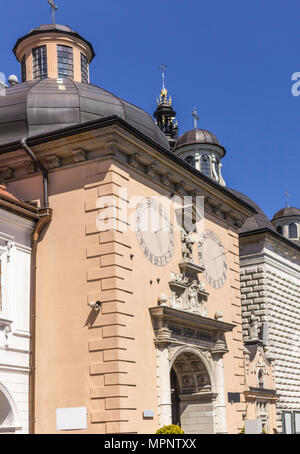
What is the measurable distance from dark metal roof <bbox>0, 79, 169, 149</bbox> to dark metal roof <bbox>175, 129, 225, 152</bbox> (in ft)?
54.6

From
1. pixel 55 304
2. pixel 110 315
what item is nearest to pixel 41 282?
pixel 55 304

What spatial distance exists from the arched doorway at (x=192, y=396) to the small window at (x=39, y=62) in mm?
11837

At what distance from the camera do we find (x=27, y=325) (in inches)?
800

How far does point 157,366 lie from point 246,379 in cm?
846

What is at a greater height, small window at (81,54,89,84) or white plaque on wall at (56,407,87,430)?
small window at (81,54,89,84)

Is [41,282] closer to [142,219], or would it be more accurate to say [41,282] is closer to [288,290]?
[142,219]

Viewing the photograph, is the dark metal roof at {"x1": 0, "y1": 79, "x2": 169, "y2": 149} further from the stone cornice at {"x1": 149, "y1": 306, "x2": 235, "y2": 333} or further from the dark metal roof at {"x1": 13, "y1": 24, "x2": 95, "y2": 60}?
the stone cornice at {"x1": 149, "y1": 306, "x2": 235, "y2": 333}

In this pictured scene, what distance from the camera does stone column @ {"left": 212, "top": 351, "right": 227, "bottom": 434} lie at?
23781mm

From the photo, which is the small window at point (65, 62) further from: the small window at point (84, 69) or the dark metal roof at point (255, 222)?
the dark metal roof at point (255, 222)

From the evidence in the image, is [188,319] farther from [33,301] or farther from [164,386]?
[33,301]

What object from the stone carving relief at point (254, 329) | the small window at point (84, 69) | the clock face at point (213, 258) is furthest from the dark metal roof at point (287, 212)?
the small window at point (84, 69)

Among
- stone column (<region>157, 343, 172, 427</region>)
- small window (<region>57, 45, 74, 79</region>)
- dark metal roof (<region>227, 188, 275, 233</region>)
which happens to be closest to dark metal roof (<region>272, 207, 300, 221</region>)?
dark metal roof (<region>227, 188, 275, 233</region>)

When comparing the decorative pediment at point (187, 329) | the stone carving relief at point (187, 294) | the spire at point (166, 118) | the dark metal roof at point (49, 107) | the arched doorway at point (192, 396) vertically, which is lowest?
the arched doorway at point (192, 396)

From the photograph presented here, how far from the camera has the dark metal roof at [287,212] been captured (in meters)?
48.0
